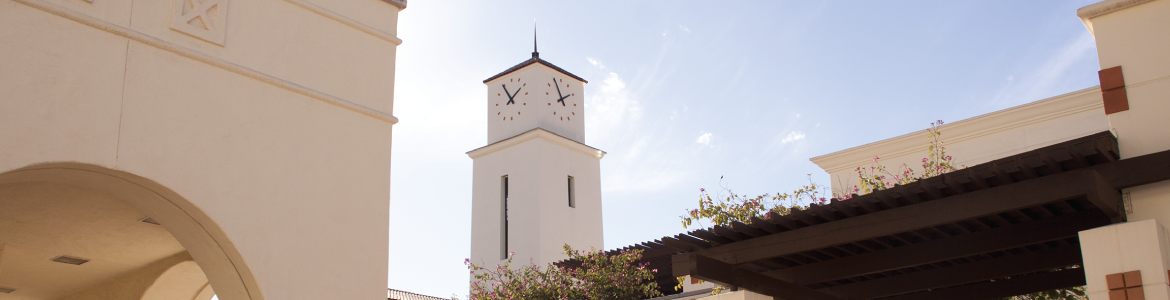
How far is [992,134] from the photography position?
12172mm

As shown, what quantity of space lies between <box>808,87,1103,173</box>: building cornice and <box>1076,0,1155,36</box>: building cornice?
5501 mm

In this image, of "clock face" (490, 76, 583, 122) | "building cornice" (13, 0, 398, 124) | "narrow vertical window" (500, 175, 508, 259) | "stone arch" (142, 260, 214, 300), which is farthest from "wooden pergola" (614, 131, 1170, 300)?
"clock face" (490, 76, 583, 122)

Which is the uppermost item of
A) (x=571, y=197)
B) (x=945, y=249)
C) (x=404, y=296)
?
(x=571, y=197)

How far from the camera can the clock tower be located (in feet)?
64.3

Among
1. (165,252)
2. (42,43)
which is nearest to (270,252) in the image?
(42,43)

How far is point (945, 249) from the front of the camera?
655 centimetres

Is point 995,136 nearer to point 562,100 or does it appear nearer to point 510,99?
point 562,100

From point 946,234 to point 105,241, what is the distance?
7296 millimetres

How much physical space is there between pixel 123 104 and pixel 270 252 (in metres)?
1.44

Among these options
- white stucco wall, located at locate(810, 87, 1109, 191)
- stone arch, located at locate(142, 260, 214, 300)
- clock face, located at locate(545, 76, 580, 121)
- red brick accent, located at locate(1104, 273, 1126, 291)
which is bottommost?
red brick accent, located at locate(1104, 273, 1126, 291)

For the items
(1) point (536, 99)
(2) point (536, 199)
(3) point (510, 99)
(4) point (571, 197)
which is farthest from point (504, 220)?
(3) point (510, 99)

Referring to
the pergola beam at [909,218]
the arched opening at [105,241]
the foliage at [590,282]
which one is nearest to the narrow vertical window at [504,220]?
the foliage at [590,282]

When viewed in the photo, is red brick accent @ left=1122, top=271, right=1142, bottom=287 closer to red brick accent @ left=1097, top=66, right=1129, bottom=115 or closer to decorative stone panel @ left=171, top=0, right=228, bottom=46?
red brick accent @ left=1097, top=66, right=1129, bottom=115

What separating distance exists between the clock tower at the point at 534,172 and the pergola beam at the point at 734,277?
1174 centimetres
